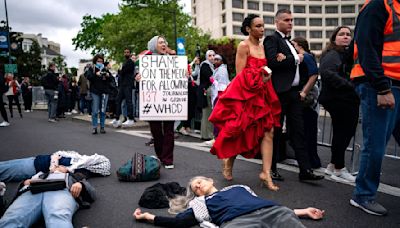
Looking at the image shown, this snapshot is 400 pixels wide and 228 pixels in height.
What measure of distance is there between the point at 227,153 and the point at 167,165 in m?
1.45

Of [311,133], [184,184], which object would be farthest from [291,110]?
[184,184]

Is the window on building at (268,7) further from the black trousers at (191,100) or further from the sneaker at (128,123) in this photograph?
the black trousers at (191,100)

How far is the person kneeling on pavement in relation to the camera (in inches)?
118

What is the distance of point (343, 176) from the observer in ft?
16.0

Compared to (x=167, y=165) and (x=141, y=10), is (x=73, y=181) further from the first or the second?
(x=141, y=10)

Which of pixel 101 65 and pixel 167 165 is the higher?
pixel 101 65

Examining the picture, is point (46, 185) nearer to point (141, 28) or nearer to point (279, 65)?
point (279, 65)

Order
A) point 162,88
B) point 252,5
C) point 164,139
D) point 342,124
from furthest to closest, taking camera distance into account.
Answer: point 252,5 < point 162,88 < point 164,139 < point 342,124

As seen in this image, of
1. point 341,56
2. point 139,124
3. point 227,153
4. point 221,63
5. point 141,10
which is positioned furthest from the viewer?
point 141,10

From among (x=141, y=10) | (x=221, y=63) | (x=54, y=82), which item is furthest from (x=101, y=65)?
(x=141, y=10)

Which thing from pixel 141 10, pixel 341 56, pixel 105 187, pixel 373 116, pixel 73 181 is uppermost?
pixel 141 10

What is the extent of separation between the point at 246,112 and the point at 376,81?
1.54 metres

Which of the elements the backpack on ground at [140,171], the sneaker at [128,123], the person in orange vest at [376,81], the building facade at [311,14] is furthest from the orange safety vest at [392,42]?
the building facade at [311,14]

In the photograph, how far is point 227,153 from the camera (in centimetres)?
450
